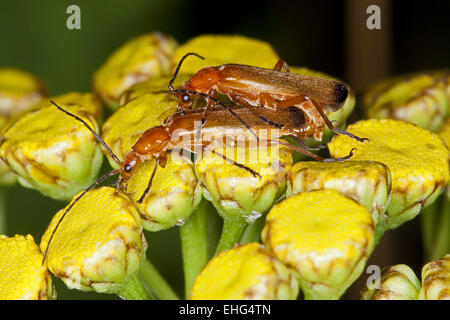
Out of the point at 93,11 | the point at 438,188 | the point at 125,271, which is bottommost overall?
the point at 125,271

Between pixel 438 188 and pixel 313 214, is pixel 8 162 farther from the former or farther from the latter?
pixel 438 188

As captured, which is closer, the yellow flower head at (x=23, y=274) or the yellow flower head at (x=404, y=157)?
the yellow flower head at (x=23, y=274)

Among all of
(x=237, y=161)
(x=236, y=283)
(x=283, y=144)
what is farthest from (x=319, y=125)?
(x=236, y=283)

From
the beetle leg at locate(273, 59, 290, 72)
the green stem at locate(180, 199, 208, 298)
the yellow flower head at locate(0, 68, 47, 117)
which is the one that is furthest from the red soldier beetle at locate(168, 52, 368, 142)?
the yellow flower head at locate(0, 68, 47, 117)

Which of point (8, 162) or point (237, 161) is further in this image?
point (8, 162)

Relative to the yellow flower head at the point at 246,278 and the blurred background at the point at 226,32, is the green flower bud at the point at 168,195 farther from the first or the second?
the blurred background at the point at 226,32

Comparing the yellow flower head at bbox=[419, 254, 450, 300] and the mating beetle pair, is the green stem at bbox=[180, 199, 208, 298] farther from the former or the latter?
the yellow flower head at bbox=[419, 254, 450, 300]

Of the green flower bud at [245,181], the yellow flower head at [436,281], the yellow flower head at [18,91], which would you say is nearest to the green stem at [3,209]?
the yellow flower head at [18,91]
